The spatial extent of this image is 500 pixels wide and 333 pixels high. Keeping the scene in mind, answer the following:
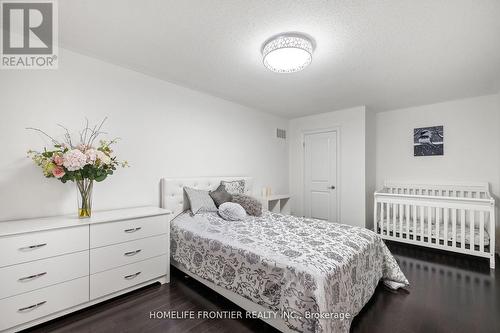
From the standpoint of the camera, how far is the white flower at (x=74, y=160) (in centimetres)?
186

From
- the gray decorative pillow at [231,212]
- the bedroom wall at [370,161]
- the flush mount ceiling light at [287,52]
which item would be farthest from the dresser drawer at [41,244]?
the bedroom wall at [370,161]

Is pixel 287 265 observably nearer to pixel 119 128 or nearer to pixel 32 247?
pixel 32 247

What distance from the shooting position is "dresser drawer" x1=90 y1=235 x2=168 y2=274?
6.30ft

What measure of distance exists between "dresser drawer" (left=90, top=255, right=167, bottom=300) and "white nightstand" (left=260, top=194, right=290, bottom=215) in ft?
6.36

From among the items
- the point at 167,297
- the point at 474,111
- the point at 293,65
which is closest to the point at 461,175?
the point at 474,111

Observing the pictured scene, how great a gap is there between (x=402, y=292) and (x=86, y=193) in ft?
10.7

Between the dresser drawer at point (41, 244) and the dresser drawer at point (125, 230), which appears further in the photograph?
the dresser drawer at point (125, 230)

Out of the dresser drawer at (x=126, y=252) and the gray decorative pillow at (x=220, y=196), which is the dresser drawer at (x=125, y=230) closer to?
the dresser drawer at (x=126, y=252)

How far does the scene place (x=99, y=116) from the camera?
94.0 inches

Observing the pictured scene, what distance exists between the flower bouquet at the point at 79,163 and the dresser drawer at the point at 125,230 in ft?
0.91

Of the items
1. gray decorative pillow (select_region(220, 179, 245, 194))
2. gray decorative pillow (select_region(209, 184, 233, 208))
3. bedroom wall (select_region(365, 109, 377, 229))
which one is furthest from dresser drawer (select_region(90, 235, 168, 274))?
bedroom wall (select_region(365, 109, 377, 229))

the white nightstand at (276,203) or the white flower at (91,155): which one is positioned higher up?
the white flower at (91,155)

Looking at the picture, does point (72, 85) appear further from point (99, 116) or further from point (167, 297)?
point (167, 297)

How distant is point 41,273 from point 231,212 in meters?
1.73
